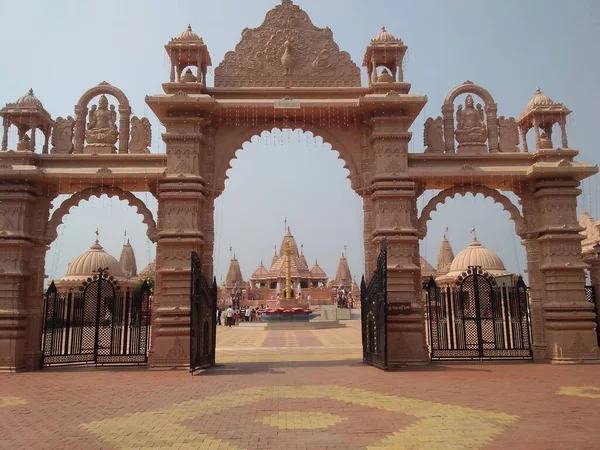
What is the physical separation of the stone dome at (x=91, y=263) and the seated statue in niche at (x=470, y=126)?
1301 inches

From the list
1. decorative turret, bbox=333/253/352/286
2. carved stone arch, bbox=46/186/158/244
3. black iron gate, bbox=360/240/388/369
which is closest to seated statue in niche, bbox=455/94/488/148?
black iron gate, bbox=360/240/388/369

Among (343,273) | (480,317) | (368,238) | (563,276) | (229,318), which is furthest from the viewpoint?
(343,273)

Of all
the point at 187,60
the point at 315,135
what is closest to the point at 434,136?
the point at 315,135

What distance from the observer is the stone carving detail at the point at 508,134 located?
12.3m

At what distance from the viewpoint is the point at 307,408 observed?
6836 millimetres

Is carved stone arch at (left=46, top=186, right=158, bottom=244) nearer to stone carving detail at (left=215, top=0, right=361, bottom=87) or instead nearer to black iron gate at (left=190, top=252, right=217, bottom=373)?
black iron gate at (left=190, top=252, right=217, bottom=373)

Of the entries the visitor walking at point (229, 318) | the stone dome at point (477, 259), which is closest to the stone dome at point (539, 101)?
the visitor walking at point (229, 318)

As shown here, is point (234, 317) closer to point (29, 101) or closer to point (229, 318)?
point (229, 318)

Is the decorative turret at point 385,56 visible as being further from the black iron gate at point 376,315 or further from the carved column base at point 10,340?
the carved column base at point 10,340

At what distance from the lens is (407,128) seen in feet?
38.8

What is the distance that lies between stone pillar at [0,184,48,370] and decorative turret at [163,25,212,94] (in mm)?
4197

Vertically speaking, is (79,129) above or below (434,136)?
above

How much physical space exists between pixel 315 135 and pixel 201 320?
17.0 ft

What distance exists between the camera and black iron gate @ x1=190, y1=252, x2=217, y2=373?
33.6 ft
